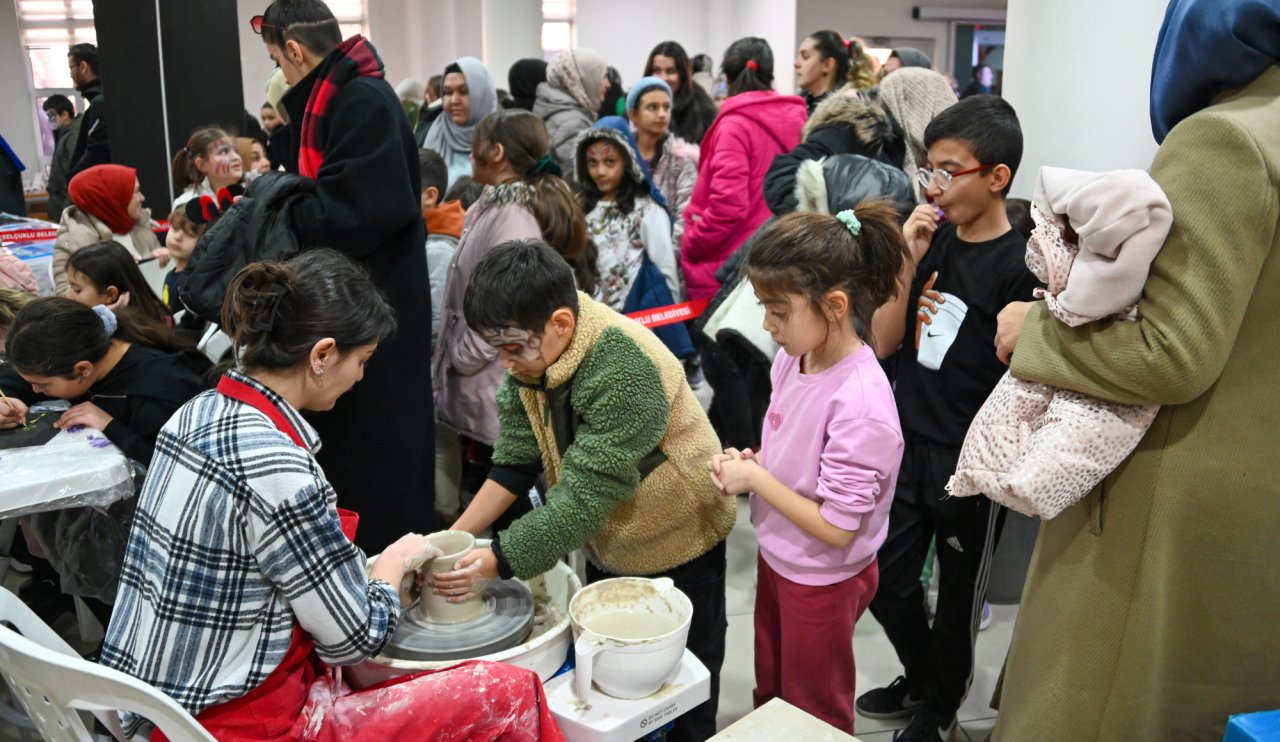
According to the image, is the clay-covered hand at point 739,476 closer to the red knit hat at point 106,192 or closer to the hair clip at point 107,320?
the hair clip at point 107,320

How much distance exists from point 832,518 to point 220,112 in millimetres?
4433

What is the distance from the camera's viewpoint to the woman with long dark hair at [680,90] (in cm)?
537

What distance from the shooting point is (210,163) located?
4.16 meters

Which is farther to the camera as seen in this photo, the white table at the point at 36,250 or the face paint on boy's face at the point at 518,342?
the white table at the point at 36,250

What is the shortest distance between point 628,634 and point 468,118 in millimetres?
3417

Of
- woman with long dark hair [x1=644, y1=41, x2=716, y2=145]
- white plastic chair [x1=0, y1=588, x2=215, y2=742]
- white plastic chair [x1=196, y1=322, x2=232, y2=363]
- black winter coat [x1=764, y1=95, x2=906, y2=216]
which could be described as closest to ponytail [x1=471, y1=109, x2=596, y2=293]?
black winter coat [x1=764, y1=95, x2=906, y2=216]

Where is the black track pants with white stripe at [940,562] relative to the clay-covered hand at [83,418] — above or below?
below

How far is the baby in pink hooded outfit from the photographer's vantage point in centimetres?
136

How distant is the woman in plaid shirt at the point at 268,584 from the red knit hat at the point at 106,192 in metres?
2.91

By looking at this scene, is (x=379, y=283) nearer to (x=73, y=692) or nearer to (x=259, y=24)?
(x=259, y=24)

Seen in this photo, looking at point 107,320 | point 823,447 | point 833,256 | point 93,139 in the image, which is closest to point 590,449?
point 823,447

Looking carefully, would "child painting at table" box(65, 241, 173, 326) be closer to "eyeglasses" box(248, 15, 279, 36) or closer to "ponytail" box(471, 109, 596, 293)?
"eyeglasses" box(248, 15, 279, 36)

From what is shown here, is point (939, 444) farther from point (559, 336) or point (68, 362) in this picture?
point (68, 362)

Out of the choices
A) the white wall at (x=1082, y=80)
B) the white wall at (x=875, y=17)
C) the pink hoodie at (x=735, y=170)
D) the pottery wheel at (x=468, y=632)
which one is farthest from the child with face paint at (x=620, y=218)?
the white wall at (x=875, y=17)
